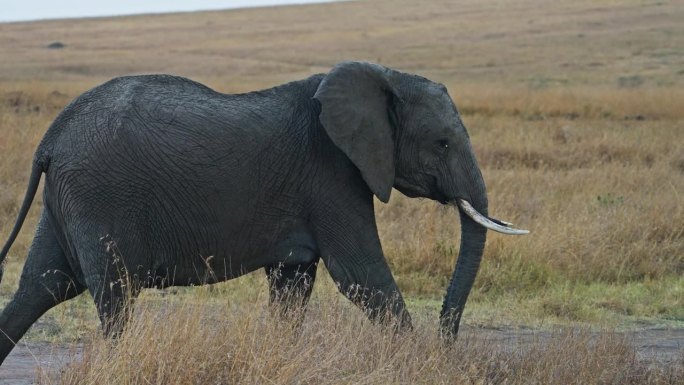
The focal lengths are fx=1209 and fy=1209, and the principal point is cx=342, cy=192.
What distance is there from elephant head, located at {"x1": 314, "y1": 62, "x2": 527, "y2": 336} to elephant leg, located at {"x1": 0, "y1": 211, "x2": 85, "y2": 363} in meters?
1.74

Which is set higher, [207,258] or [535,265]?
[207,258]

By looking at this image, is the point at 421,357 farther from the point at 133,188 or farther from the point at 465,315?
the point at 465,315

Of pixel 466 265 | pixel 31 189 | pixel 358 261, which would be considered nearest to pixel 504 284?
pixel 466 265

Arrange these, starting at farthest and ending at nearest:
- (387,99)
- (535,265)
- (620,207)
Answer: (620,207) < (535,265) < (387,99)

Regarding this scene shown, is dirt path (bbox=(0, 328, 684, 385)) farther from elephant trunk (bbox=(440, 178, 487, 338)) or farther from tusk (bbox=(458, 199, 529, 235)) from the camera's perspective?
tusk (bbox=(458, 199, 529, 235))

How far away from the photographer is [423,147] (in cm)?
701

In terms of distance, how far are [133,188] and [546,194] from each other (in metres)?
7.82

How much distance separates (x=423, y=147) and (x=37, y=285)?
231 centimetres

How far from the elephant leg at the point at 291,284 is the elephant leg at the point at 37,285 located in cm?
113

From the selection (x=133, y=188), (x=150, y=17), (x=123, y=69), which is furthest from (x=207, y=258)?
(x=150, y=17)

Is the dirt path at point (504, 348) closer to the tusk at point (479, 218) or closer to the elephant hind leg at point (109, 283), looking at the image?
the elephant hind leg at point (109, 283)

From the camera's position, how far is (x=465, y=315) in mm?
9055

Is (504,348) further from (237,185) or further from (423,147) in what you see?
(237,185)

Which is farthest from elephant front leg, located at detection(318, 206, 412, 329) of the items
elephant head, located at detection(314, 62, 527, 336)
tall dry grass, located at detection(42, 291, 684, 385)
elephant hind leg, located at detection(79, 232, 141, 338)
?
elephant hind leg, located at detection(79, 232, 141, 338)
